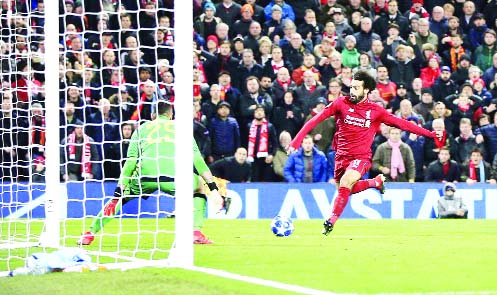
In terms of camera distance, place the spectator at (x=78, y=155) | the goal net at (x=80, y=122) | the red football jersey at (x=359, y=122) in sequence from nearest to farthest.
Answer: the goal net at (x=80, y=122) → the red football jersey at (x=359, y=122) → the spectator at (x=78, y=155)

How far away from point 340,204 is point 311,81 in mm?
8322

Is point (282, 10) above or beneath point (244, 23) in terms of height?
above

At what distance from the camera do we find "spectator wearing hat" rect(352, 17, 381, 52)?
24000 millimetres

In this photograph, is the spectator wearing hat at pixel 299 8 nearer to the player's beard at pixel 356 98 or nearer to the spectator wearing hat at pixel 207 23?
the spectator wearing hat at pixel 207 23

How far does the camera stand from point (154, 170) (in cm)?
1351

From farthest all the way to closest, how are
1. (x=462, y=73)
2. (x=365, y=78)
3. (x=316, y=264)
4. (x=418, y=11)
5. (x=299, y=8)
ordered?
(x=418, y=11)
(x=299, y=8)
(x=462, y=73)
(x=365, y=78)
(x=316, y=264)

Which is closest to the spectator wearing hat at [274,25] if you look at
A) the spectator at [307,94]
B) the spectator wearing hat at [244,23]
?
the spectator wearing hat at [244,23]

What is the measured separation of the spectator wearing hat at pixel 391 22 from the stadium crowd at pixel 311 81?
26mm

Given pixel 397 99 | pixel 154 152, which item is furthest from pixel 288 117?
pixel 154 152

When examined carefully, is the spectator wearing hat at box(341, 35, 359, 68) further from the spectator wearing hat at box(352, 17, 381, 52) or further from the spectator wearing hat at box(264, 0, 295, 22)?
the spectator wearing hat at box(264, 0, 295, 22)

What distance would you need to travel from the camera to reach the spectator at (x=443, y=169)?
22.2 metres

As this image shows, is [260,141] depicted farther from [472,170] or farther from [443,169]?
[472,170]

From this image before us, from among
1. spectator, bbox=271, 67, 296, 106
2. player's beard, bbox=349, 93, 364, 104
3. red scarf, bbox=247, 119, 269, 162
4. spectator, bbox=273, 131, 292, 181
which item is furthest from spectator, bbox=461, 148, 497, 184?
player's beard, bbox=349, 93, 364, 104

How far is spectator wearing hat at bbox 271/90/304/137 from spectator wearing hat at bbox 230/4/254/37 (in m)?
2.28
